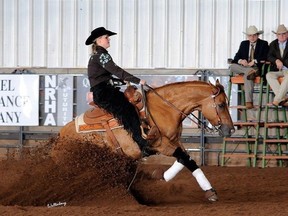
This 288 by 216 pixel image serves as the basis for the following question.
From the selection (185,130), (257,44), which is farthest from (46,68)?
(257,44)

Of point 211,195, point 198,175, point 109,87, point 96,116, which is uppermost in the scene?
point 109,87

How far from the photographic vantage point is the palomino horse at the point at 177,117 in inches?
443

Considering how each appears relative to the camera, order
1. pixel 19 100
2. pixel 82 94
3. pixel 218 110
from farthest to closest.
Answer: pixel 19 100, pixel 82 94, pixel 218 110

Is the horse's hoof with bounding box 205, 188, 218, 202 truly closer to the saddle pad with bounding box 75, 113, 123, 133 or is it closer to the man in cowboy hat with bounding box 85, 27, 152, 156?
the man in cowboy hat with bounding box 85, 27, 152, 156

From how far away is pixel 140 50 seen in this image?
18312 millimetres

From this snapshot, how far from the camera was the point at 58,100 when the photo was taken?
715 inches

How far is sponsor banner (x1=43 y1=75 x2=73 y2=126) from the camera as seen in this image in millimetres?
18094

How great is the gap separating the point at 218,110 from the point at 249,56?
5318mm


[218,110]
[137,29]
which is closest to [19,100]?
[137,29]

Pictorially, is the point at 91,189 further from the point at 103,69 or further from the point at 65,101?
the point at 65,101

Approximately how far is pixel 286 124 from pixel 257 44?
5.24ft

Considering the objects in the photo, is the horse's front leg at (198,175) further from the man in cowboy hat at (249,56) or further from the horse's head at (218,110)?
the man in cowboy hat at (249,56)

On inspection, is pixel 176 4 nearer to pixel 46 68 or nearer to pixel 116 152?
pixel 46 68

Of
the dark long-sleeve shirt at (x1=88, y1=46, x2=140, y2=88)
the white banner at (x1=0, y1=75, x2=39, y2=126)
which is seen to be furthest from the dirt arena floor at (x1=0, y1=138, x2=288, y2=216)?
the white banner at (x1=0, y1=75, x2=39, y2=126)
